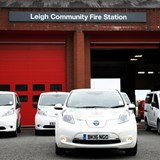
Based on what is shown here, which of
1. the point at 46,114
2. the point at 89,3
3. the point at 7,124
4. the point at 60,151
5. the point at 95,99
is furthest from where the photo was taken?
the point at 89,3

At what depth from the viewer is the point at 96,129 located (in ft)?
31.1

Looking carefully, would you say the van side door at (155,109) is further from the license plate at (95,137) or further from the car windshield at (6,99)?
the license plate at (95,137)

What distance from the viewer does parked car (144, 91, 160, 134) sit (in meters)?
17.2

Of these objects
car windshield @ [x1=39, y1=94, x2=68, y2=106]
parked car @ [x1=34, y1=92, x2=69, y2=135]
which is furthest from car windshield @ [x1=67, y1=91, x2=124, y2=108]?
car windshield @ [x1=39, y1=94, x2=68, y2=106]

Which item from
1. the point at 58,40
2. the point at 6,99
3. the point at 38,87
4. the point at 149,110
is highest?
the point at 58,40

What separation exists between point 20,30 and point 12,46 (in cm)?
130

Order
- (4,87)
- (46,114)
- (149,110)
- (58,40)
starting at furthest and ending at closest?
(58,40), (4,87), (149,110), (46,114)

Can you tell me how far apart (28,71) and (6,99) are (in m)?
7.84

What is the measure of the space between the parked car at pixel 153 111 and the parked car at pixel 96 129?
7079mm

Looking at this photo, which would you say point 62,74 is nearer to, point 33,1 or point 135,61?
point 33,1

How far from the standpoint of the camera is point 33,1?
89.0 ft

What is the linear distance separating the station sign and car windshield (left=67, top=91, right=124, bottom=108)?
12.8 meters

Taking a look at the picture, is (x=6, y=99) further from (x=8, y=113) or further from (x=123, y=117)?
(x=123, y=117)

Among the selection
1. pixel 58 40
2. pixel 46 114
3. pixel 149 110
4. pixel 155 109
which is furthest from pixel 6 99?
pixel 58 40
